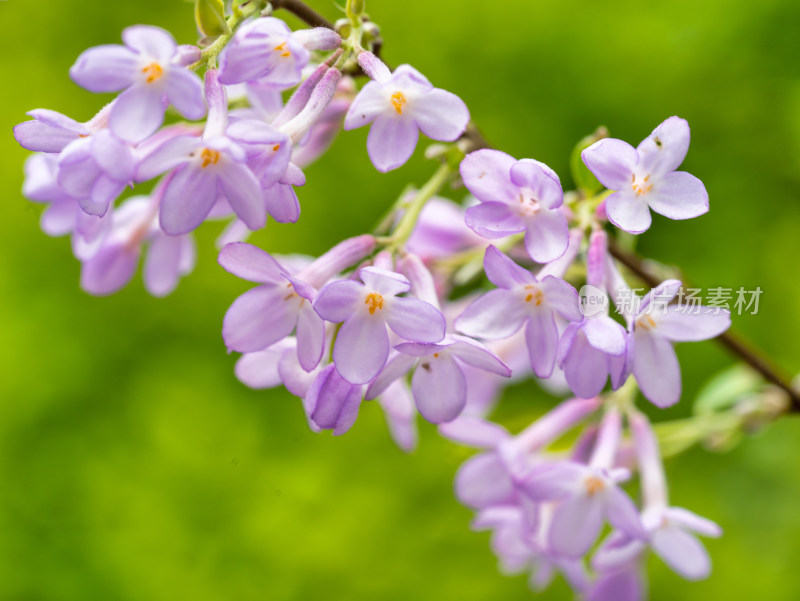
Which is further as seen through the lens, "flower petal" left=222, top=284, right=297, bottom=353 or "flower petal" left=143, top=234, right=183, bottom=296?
"flower petal" left=143, top=234, right=183, bottom=296

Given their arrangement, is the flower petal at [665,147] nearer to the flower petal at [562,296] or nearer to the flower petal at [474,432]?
the flower petal at [562,296]

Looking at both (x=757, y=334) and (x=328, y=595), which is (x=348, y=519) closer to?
(x=328, y=595)

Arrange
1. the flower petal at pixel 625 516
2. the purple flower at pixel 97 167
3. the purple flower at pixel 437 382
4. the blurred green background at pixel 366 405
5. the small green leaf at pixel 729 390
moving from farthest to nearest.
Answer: the blurred green background at pixel 366 405
the small green leaf at pixel 729 390
the flower petal at pixel 625 516
the purple flower at pixel 437 382
the purple flower at pixel 97 167

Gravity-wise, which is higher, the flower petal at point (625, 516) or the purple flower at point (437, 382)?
the purple flower at point (437, 382)

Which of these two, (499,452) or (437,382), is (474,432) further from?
(437,382)

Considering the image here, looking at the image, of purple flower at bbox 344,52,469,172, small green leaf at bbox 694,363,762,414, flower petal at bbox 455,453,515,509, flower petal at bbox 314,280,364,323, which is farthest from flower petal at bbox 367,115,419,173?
small green leaf at bbox 694,363,762,414

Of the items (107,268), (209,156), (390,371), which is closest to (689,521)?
(390,371)

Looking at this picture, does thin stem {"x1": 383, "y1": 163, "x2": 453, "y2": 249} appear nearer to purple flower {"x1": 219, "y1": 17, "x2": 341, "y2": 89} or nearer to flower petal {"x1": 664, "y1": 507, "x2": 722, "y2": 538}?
purple flower {"x1": 219, "y1": 17, "x2": 341, "y2": 89}

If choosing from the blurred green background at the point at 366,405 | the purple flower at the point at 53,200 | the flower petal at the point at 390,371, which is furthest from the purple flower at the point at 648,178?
the blurred green background at the point at 366,405
